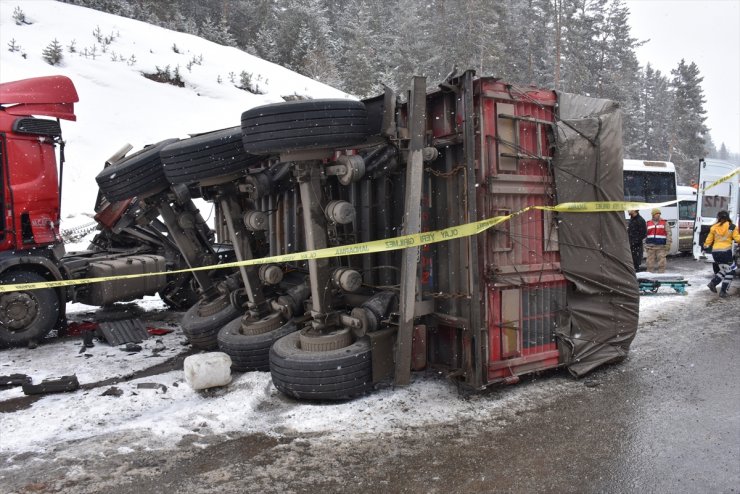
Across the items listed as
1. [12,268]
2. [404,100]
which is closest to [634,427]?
[404,100]

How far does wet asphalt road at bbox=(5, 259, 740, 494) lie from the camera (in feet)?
10.8

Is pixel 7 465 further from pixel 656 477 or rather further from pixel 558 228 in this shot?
pixel 558 228

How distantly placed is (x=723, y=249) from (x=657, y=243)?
2610mm

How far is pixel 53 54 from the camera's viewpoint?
22938 mm

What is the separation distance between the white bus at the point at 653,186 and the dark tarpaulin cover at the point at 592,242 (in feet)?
41.4

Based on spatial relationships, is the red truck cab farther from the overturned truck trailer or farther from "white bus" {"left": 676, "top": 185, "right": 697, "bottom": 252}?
"white bus" {"left": 676, "top": 185, "right": 697, "bottom": 252}

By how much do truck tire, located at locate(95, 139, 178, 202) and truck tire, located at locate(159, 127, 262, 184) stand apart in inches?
25.6

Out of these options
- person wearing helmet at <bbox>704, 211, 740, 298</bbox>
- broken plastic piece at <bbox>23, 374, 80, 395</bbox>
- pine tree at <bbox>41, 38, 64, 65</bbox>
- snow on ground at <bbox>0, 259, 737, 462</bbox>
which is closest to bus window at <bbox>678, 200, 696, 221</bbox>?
person wearing helmet at <bbox>704, 211, 740, 298</bbox>

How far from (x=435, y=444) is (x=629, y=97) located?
46.6 metres

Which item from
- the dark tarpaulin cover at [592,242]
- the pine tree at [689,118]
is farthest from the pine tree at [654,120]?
the dark tarpaulin cover at [592,242]

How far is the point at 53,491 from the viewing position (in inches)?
128

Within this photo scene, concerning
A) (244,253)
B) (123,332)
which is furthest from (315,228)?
(123,332)

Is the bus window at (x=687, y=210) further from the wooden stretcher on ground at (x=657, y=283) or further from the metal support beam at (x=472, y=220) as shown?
the metal support beam at (x=472, y=220)

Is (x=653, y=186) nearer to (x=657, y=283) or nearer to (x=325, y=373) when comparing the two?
(x=657, y=283)
